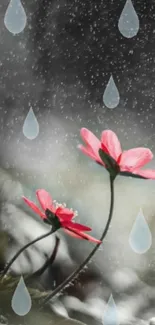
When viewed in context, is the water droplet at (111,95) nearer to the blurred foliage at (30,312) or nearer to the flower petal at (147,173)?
the flower petal at (147,173)

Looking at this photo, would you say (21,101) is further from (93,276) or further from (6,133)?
(93,276)

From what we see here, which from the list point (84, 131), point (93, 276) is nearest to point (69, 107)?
point (84, 131)

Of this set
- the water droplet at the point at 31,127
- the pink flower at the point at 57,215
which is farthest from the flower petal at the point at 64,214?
the water droplet at the point at 31,127

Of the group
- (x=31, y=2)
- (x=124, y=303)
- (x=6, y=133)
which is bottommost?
(x=124, y=303)

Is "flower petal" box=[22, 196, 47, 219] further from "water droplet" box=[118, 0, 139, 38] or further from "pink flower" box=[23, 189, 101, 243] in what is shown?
"water droplet" box=[118, 0, 139, 38]

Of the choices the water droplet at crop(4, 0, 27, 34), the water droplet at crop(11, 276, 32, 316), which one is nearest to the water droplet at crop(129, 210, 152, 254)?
the water droplet at crop(11, 276, 32, 316)

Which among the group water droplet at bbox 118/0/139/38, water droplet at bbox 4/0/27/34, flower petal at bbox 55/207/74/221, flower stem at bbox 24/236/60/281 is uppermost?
water droplet at bbox 118/0/139/38

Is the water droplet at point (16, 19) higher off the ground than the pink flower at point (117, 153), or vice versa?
the water droplet at point (16, 19)
